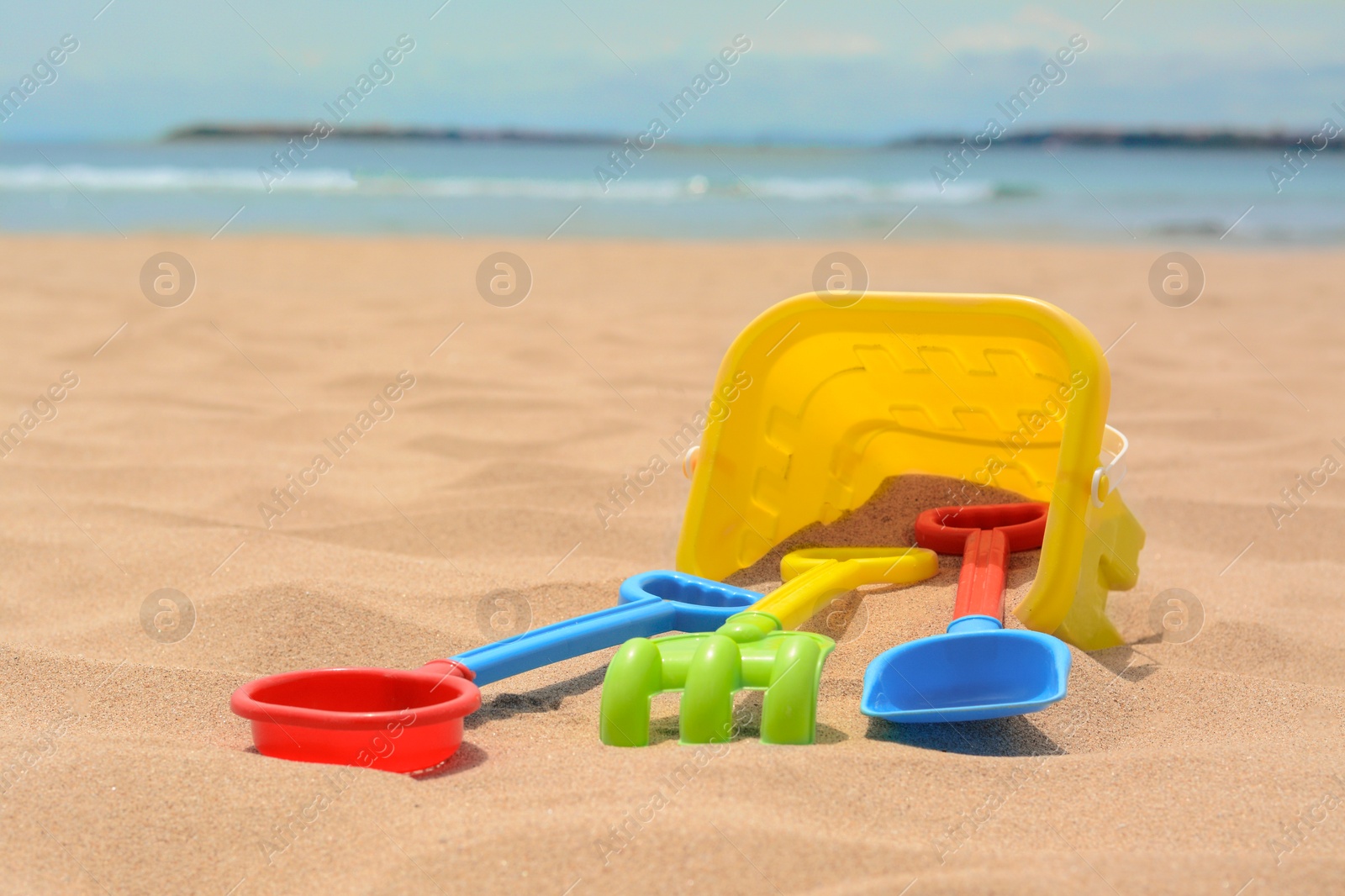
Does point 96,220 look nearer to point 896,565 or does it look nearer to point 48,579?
point 48,579

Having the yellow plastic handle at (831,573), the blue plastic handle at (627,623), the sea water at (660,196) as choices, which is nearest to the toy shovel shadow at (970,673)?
the yellow plastic handle at (831,573)

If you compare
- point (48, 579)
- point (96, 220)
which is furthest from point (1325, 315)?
point (96, 220)

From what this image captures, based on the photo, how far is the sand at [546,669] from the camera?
1.32 m

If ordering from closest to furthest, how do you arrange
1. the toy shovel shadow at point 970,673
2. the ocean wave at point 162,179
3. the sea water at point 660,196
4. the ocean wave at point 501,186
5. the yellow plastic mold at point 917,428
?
1. the toy shovel shadow at point 970,673
2. the yellow plastic mold at point 917,428
3. the sea water at point 660,196
4. the ocean wave at point 501,186
5. the ocean wave at point 162,179

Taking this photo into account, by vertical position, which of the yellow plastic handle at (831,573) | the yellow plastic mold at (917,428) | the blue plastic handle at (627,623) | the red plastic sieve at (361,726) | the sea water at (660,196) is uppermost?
the sea water at (660,196)

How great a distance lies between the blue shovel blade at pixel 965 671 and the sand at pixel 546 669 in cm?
6

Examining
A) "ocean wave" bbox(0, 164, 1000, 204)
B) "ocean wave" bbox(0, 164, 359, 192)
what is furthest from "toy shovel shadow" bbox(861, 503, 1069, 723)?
"ocean wave" bbox(0, 164, 359, 192)

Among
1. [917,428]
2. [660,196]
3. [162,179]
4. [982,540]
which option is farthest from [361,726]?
[162,179]

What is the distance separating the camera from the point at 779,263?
29.1 feet

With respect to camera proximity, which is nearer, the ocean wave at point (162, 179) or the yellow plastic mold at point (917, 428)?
the yellow plastic mold at point (917, 428)

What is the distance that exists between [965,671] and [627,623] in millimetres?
560

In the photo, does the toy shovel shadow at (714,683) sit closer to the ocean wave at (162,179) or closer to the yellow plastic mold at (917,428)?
the yellow plastic mold at (917,428)

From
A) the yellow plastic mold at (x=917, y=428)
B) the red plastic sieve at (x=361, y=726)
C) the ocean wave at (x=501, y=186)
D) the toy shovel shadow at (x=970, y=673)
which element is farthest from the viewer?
the ocean wave at (x=501, y=186)

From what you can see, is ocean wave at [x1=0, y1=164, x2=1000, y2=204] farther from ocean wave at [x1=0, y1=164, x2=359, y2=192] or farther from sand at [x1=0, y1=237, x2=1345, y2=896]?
sand at [x1=0, y1=237, x2=1345, y2=896]
